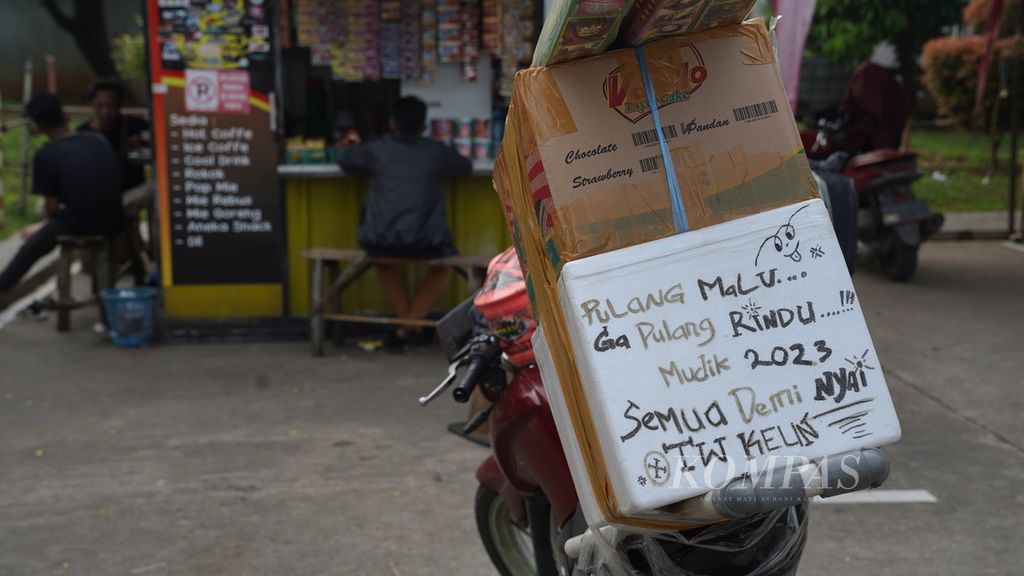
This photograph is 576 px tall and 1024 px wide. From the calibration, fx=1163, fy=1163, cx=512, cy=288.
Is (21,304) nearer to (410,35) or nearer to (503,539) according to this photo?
(410,35)

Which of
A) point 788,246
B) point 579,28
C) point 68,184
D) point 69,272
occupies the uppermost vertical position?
point 579,28

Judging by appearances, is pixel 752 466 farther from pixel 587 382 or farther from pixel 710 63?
→ pixel 710 63

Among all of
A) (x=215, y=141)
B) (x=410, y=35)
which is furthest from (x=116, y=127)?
(x=410, y=35)

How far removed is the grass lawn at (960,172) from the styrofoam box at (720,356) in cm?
1068

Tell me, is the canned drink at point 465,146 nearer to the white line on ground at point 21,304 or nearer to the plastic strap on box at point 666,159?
the white line on ground at point 21,304

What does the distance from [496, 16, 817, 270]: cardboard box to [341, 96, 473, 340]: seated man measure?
4.26m

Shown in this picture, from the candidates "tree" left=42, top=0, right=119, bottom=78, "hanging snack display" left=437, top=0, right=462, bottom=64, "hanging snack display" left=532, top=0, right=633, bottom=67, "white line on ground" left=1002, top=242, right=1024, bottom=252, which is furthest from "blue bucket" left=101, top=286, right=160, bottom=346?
"tree" left=42, top=0, right=119, bottom=78

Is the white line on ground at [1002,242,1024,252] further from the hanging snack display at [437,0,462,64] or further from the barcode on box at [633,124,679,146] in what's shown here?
the barcode on box at [633,124,679,146]

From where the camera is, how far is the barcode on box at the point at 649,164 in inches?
94.5

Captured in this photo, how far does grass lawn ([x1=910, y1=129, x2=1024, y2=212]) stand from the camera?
12672mm

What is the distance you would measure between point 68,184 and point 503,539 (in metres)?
4.98

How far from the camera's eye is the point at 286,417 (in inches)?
231

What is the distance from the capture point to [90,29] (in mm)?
16312

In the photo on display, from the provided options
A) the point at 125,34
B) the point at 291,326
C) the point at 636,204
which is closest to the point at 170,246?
the point at 291,326
